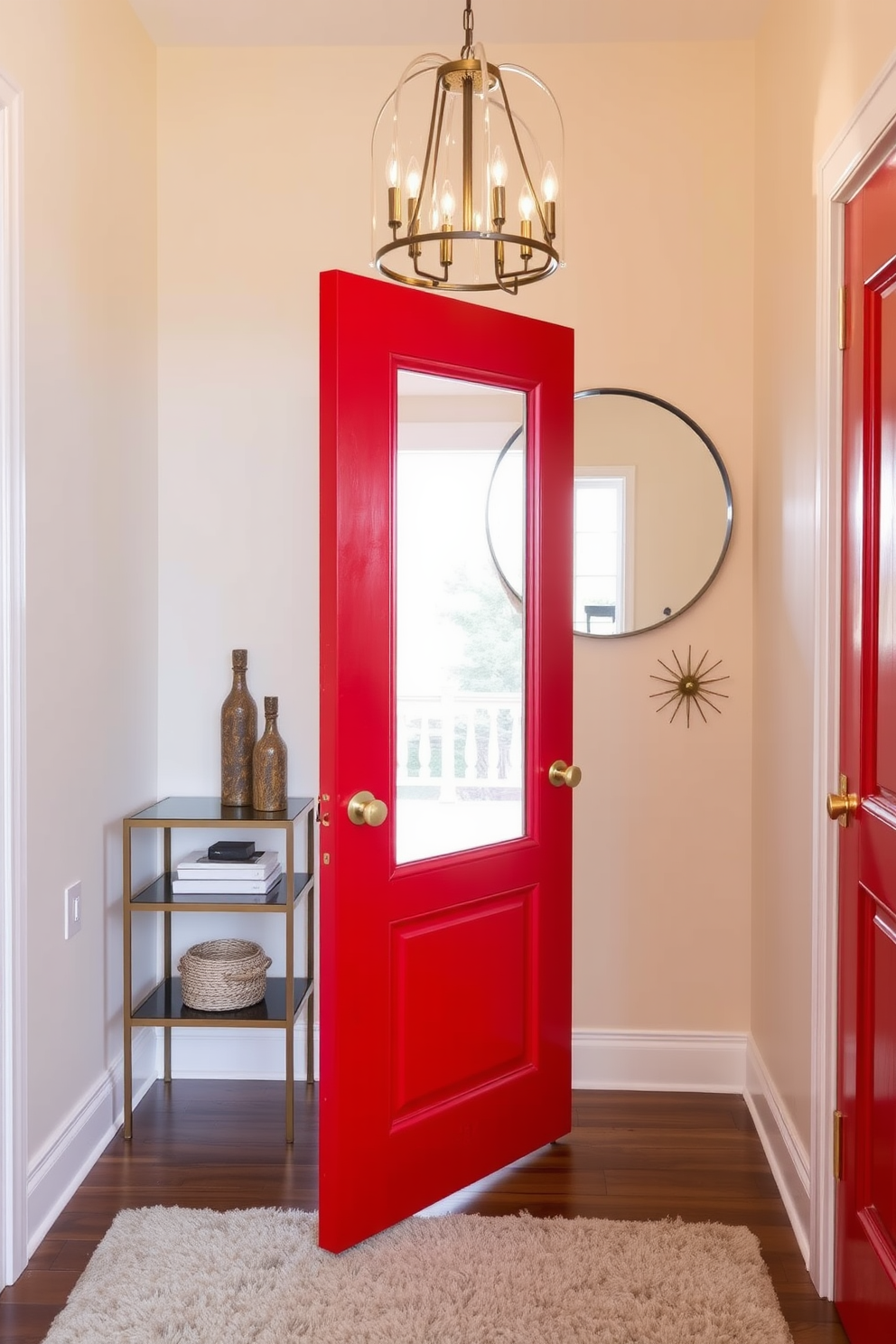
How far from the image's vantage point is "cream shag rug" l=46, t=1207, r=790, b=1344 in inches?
81.9

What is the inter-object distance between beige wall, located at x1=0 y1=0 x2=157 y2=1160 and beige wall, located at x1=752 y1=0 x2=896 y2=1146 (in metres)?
1.68

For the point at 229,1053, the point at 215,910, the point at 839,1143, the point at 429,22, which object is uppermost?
the point at 429,22

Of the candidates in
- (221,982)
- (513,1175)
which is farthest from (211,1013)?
(513,1175)

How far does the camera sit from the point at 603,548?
3.17 m

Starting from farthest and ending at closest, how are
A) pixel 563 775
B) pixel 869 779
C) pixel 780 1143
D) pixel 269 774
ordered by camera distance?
pixel 269 774 → pixel 563 775 → pixel 780 1143 → pixel 869 779

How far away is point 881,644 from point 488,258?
1.79m

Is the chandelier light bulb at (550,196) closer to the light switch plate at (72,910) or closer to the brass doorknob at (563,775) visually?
the brass doorknob at (563,775)

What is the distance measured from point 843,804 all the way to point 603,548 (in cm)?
124

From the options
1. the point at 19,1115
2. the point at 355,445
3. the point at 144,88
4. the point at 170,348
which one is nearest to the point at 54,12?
the point at 144,88

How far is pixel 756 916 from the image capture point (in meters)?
3.13

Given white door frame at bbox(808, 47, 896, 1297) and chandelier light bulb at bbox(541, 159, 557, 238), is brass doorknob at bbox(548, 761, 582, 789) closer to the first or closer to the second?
white door frame at bbox(808, 47, 896, 1297)

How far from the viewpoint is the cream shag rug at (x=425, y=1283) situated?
2080 mm

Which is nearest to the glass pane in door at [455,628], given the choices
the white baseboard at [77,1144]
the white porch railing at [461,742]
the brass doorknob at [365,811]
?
the white porch railing at [461,742]

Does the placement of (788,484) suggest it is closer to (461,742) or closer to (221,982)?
(461,742)
